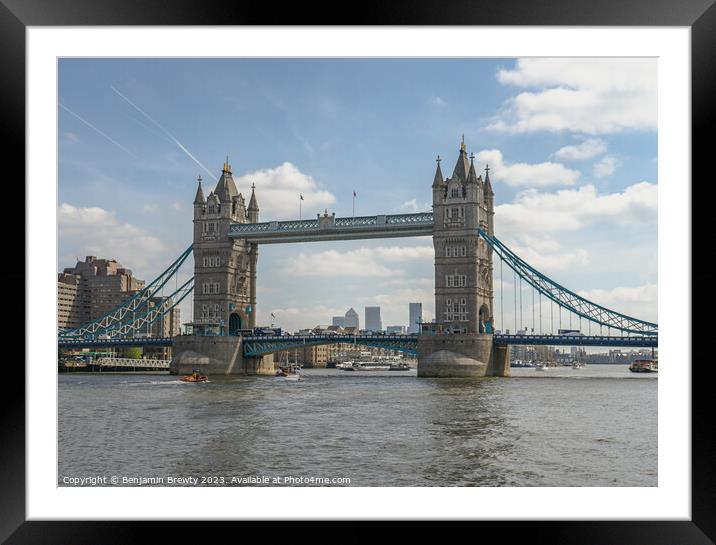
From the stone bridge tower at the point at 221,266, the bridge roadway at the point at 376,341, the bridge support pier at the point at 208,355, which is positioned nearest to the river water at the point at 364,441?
the bridge roadway at the point at 376,341

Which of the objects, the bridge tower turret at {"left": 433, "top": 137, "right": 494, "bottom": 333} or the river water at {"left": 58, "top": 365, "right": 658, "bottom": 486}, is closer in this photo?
the river water at {"left": 58, "top": 365, "right": 658, "bottom": 486}

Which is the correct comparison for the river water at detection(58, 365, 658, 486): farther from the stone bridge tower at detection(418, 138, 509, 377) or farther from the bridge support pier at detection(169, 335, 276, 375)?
the bridge support pier at detection(169, 335, 276, 375)

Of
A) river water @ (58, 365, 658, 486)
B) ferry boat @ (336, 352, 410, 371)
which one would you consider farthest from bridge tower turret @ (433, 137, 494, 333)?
ferry boat @ (336, 352, 410, 371)

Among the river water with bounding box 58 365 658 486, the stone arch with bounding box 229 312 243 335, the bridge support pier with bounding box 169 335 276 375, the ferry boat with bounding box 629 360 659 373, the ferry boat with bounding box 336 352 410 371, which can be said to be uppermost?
the stone arch with bounding box 229 312 243 335

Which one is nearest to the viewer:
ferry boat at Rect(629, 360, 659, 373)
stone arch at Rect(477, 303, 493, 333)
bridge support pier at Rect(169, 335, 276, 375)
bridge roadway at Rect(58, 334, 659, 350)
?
bridge roadway at Rect(58, 334, 659, 350)
